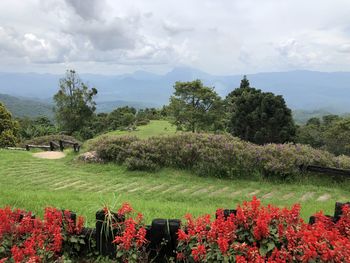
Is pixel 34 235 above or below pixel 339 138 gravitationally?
above

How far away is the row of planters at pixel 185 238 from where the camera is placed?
10.2 feet

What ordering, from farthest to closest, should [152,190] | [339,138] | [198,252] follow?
[339,138], [152,190], [198,252]

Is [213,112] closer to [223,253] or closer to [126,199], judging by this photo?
[126,199]

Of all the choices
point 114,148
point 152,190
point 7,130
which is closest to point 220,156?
point 152,190

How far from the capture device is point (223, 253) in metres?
3.14

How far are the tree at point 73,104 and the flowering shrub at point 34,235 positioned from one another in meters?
35.7

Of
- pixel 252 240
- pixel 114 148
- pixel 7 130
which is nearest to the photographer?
pixel 252 240

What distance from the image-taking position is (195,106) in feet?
87.8

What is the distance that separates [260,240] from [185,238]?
28.7 inches

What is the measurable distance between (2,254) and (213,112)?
2389 cm

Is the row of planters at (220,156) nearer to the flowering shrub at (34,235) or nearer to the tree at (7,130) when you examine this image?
the flowering shrub at (34,235)

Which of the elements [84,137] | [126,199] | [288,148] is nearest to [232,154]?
[288,148]

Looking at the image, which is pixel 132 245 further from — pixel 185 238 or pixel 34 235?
pixel 34 235

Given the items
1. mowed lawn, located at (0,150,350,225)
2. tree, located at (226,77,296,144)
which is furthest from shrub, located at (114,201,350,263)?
tree, located at (226,77,296,144)
